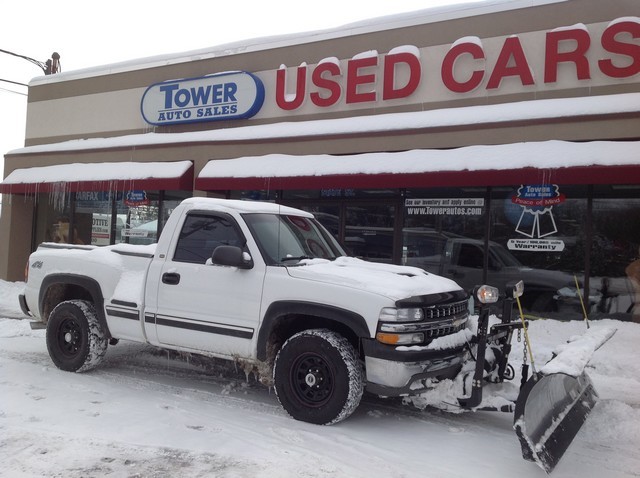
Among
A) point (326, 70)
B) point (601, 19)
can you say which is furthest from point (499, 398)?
point (326, 70)

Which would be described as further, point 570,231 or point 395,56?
point 395,56

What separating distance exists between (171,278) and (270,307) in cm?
119

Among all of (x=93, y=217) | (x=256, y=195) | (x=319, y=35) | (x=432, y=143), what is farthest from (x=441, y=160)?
(x=93, y=217)

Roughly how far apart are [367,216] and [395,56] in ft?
10.4

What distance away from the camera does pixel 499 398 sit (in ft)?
14.8

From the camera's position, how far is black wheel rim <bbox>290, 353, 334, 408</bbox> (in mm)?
4551

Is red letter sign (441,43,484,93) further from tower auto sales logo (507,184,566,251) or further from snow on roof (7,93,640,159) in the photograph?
tower auto sales logo (507,184,566,251)

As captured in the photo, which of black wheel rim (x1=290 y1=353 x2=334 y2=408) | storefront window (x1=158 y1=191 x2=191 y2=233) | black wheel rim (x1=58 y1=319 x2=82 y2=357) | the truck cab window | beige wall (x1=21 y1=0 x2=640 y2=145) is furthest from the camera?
storefront window (x1=158 y1=191 x2=191 y2=233)

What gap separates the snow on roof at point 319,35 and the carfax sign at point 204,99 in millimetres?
699

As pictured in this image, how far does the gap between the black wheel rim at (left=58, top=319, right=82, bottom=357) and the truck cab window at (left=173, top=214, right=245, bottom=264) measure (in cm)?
161

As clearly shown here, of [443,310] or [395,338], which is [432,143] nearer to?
[443,310]

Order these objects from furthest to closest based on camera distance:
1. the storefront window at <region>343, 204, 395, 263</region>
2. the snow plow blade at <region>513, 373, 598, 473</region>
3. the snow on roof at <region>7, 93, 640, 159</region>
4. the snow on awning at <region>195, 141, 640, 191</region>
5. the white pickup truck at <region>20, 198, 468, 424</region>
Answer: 1. the storefront window at <region>343, 204, 395, 263</region>
2. the snow on roof at <region>7, 93, 640, 159</region>
3. the snow on awning at <region>195, 141, 640, 191</region>
4. the white pickup truck at <region>20, 198, 468, 424</region>
5. the snow plow blade at <region>513, 373, 598, 473</region>

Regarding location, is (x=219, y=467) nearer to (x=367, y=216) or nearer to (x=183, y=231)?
(x=183, y=231)

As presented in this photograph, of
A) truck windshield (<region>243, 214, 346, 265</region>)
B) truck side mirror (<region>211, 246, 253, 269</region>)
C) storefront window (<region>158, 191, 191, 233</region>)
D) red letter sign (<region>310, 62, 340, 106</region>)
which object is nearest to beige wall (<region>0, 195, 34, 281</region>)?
storefront window (<region>158, 191, 191, 233</region>)
